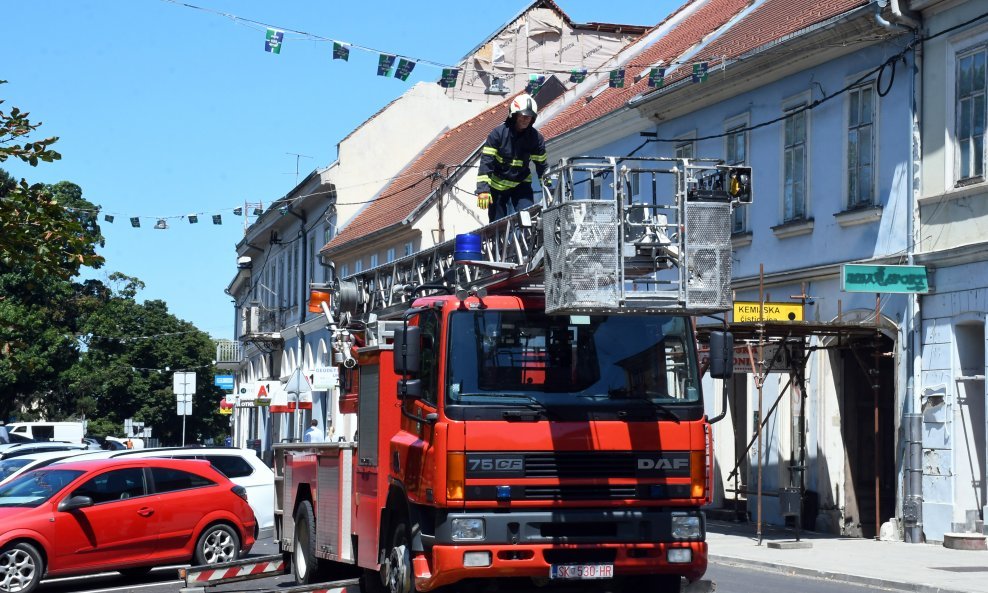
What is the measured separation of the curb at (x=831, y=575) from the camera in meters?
15.4

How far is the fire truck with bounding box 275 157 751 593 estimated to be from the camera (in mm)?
10781

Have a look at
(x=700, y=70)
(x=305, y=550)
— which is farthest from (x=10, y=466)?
(x=700, y=70)

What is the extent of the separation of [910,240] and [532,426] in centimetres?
1217

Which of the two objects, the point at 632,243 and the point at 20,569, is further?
the point at 20,569

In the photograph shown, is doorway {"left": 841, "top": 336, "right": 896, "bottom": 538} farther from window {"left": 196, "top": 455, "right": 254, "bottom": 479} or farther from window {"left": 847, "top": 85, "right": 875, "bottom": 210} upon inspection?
window {"left": 196, "top": 455, "right": 254, "bottom": 479}

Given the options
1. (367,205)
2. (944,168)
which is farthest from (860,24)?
(367,205)

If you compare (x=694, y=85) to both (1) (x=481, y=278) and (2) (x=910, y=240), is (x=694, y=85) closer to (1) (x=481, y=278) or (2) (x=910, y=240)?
(2) (x=910, y=240)

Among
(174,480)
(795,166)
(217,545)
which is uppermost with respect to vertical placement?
(795,166)

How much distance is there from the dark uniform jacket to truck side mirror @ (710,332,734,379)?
3618mm

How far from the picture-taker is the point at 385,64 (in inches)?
832

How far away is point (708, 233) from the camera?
1092 cm

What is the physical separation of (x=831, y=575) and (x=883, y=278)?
5.23 metres

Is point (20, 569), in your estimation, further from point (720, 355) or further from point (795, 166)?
point (795, 166)

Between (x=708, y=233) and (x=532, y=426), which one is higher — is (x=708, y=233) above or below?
above
